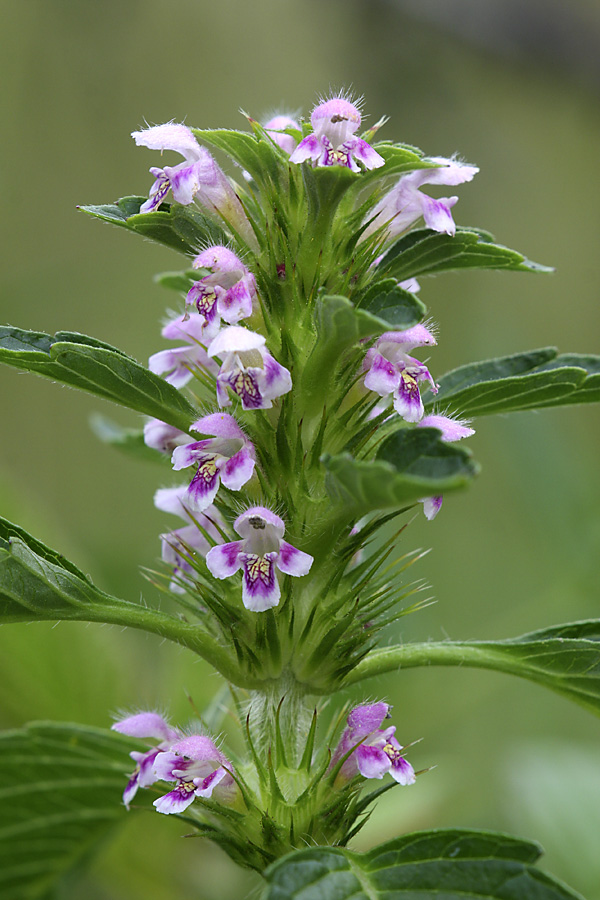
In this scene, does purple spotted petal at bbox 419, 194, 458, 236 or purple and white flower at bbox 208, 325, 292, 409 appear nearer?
purple and white flower at bbox 208, 325, 292, 409

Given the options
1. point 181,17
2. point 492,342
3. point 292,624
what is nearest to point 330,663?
point 292,624

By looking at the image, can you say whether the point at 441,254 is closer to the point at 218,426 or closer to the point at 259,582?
the point at 218,426

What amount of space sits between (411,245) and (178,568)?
0.50 meters

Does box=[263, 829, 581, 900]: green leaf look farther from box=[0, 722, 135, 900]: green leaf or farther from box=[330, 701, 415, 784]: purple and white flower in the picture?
box=[0, 722, 135, 900]: green leaf

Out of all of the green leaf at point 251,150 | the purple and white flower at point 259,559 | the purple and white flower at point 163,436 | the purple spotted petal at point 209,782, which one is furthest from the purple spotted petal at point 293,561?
the green leaf at point 251,150

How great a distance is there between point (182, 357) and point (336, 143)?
14.1 inches

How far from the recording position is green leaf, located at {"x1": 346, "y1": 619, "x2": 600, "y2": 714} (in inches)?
39.5

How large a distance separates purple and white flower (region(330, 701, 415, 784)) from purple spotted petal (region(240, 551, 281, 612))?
0.69 feet

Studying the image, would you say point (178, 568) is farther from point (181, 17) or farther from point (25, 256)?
point (181, 17)

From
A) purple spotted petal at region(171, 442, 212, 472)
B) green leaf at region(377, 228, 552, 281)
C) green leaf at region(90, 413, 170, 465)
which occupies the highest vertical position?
green leaf at region(90, 413, 170, 465)

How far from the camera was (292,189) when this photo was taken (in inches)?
39.8

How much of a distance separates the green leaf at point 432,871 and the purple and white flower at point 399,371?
1.38ft

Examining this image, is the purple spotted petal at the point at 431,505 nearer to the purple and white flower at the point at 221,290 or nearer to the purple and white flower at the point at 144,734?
the purple and white flower at the point at 221,290

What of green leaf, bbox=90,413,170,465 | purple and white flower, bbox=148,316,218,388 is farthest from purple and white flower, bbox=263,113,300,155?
green leaf, bbox=90,413,170,465
